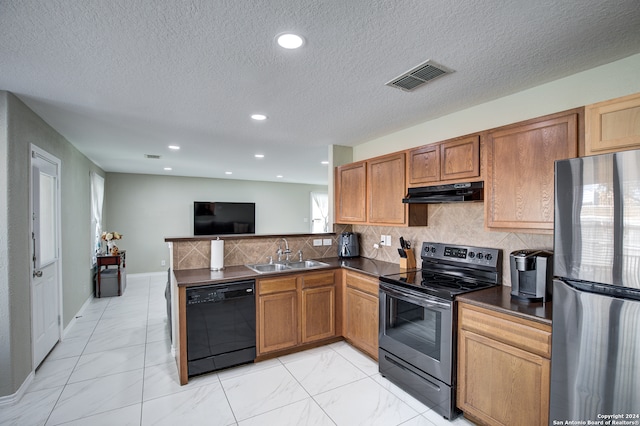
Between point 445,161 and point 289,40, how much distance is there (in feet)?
5.51

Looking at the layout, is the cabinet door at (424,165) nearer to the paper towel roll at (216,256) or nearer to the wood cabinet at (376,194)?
the wood cabinet at (376,194)

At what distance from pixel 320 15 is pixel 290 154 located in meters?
3.47

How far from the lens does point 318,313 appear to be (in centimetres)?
331

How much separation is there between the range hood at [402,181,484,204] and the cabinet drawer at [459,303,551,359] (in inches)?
34.3

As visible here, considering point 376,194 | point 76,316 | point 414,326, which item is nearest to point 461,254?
point 414,326

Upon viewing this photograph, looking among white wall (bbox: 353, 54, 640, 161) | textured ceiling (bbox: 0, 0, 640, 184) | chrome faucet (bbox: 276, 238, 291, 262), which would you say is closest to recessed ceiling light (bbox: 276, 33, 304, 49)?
textured ceiling (bbox: 0, 0, 640, 184)

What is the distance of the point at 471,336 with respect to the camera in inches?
83.0

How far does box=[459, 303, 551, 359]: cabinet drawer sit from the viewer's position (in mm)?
1732

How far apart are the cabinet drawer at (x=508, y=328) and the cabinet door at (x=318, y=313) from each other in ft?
4.99

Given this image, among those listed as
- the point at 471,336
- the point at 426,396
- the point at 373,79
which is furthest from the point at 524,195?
the point at 426,396

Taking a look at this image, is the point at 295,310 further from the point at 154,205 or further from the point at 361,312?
the point at 154,205

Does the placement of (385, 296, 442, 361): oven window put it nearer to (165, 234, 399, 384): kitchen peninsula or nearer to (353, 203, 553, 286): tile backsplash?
(165, 234, 399, 384): kitchen peninsula

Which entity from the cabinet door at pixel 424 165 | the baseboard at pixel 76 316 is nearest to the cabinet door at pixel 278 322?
the cabinet door at pixel 424 165

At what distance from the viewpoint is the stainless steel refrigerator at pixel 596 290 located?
4.45ft
